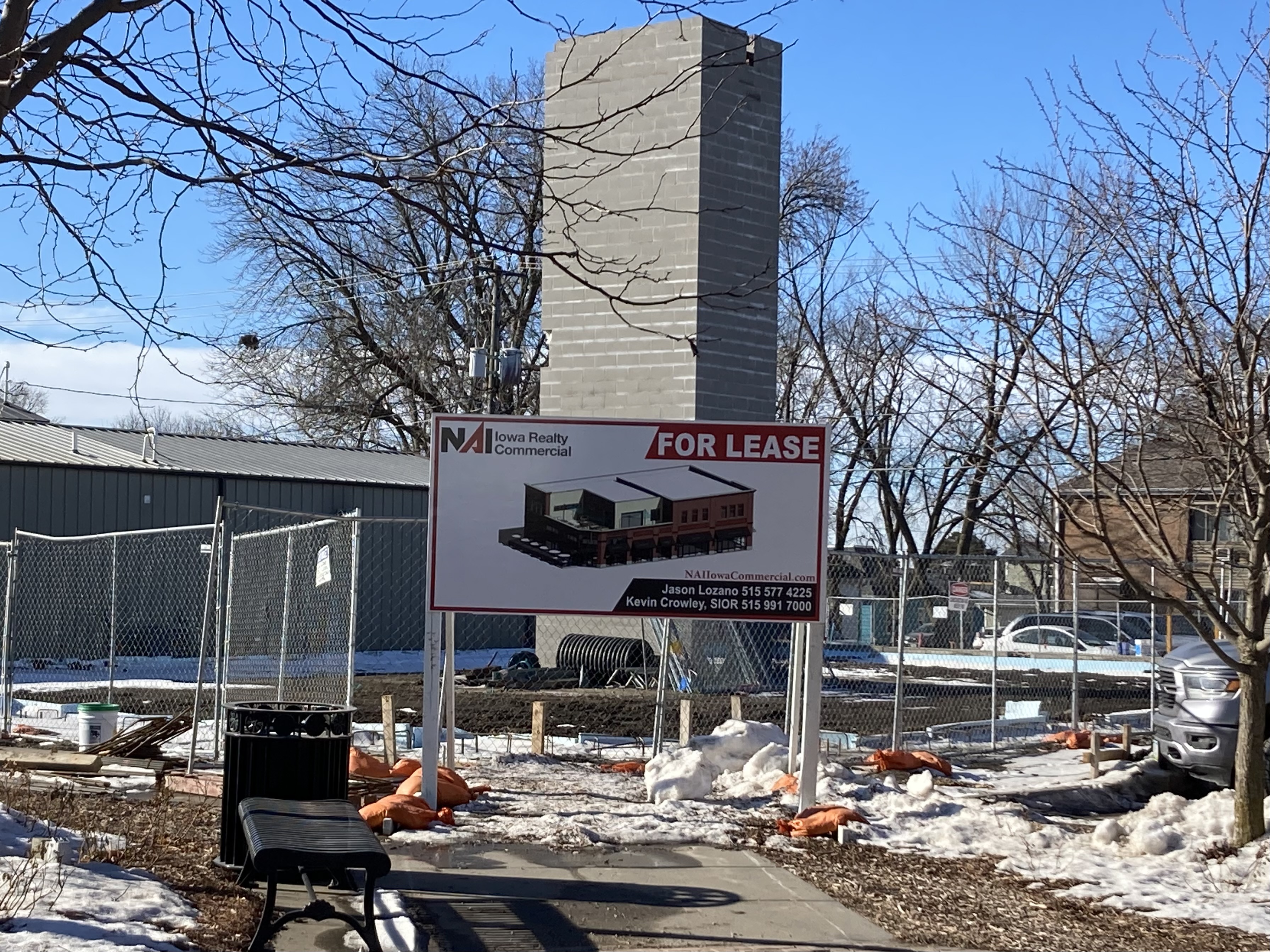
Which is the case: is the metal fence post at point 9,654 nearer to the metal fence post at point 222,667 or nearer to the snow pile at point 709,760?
the metal fence post at point 222,667

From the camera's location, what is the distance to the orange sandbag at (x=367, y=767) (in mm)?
10375

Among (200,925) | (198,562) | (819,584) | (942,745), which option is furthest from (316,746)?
(198,562)

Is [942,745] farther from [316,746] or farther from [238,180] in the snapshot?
[238,180]

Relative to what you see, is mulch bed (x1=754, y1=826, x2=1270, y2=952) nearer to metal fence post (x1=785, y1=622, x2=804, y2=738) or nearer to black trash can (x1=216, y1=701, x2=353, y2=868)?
metal fence post (x1=785, y1=622, x2=804, y2=738)

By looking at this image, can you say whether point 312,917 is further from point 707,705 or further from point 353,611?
point 707,705

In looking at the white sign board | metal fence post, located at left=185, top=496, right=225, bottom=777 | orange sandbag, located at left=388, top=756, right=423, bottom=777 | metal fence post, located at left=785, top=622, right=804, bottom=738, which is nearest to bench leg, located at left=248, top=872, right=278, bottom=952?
the white sign board

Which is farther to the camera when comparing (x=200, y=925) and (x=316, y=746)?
(x=316, y=746)

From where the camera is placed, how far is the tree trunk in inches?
332

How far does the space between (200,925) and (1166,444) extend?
6527mm

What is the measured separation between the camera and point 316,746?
303 inches

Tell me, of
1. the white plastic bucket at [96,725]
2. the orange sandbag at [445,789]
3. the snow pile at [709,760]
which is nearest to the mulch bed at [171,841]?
the orange sandbag at [445,789]

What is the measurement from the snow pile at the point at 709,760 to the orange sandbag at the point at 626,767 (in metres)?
0.47

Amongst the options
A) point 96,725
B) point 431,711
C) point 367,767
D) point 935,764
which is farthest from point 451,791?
point 935,764

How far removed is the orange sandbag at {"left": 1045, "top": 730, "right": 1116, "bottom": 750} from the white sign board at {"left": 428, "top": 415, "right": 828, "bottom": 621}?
6054 millimetres
